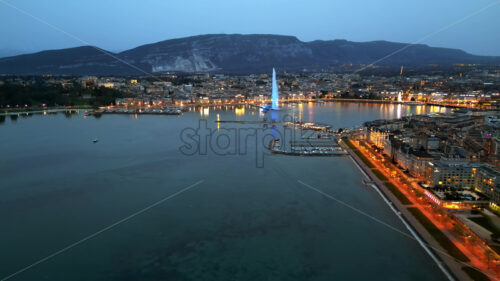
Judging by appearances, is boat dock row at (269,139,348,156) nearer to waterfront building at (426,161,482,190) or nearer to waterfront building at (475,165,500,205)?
waterfront building at (426,161,482,190)

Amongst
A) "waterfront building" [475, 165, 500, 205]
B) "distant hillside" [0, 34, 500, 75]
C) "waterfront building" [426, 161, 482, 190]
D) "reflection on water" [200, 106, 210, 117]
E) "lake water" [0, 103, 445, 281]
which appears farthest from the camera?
"distant hillside" [0, 34, 500, 75]

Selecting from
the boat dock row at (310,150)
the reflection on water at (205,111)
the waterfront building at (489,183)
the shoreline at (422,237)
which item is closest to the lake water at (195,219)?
the shoreline at (422,237)

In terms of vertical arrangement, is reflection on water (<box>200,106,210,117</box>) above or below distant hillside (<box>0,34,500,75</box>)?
below

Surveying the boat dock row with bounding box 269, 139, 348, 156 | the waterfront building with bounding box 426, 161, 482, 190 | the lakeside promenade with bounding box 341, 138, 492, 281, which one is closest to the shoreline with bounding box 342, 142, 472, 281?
the lakeside promenade with bounding box 341, 138, 492, 281

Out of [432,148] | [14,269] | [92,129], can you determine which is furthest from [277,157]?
[92,129]

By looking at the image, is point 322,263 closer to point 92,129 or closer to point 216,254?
point 216,254

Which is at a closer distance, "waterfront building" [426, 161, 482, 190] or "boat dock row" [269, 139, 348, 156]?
"waterfront building" [426, 161, 482, 190]
